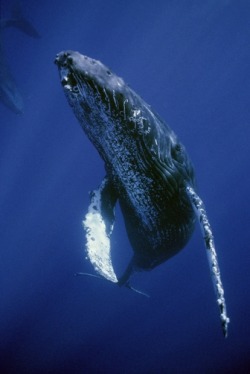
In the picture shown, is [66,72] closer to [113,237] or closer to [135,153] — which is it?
[135,153]

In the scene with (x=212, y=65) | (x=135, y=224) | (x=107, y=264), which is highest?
(x=212, y=65)

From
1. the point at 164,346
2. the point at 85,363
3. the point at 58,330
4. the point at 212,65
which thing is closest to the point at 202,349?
the point at 164,346

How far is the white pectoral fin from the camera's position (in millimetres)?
3936

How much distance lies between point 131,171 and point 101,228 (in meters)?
1.07

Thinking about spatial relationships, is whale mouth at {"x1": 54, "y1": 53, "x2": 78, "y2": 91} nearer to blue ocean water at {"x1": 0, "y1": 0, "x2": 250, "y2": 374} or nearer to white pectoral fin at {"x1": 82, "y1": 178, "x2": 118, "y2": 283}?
white pectoral fin at {"x1": 82, "y1": 178, "x2": 118, "y2": 283}

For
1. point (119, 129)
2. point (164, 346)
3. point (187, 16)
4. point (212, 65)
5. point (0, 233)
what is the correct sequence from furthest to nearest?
point (212, 65) → point (187, 16) → point (0, 233) → point (164, 346) → point (119, 129)

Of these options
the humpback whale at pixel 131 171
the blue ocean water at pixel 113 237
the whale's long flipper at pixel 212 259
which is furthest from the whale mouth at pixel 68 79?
the blue ocean water at pixel 113 237

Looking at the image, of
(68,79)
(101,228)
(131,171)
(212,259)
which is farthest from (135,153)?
(212,259)

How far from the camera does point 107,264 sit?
4.14 meters

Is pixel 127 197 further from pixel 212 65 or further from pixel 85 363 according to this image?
pixel 212 65

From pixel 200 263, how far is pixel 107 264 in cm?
1806

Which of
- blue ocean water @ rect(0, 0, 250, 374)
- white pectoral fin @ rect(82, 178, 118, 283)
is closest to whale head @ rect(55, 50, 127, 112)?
white pectoral fin @ rect(82, 178, 118, 283)

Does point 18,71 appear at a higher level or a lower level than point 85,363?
higher

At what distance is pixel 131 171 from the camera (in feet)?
12.9
